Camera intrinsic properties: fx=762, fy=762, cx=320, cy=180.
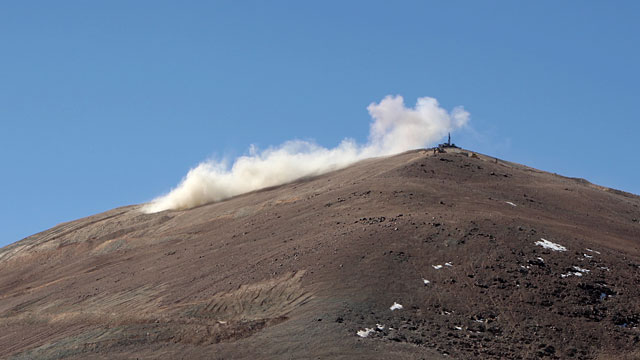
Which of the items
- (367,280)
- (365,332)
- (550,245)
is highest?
(550,245)

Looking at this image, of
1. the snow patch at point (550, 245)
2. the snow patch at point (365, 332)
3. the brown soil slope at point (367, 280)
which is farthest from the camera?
the snow patch at point (550, 245)

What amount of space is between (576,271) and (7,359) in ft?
150

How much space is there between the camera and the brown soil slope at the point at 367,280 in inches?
2028

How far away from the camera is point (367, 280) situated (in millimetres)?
58000

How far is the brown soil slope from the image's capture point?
169ft

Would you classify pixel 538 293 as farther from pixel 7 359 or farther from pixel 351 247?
pixel 7 359

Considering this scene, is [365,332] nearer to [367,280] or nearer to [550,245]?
[367,280]

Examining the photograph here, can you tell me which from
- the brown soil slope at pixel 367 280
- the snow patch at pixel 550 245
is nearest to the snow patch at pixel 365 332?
the brown soil slope at pixel 367 280

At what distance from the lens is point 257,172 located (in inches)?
4633

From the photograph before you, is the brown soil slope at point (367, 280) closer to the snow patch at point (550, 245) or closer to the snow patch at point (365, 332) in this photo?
the snow patch at point (365, 332)

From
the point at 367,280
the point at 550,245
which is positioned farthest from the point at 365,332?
the point at 550,245

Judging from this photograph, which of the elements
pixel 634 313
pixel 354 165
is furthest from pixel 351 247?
pixel 354 165

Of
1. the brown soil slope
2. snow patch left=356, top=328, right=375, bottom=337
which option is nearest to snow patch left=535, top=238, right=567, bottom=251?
the brown soil slope

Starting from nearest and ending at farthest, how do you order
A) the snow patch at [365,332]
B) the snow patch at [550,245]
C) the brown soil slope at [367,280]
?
the snow patch at [365,332] → the brown soil slope at [367,280] → the snow patch at [550,245]
